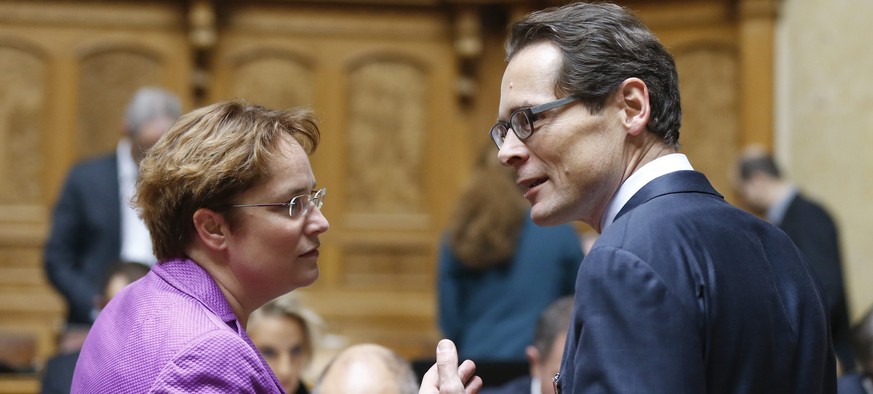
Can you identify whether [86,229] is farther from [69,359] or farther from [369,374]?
[369,374]

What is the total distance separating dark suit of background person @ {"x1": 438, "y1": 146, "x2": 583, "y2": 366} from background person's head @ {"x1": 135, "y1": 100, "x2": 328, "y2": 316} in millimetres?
2092

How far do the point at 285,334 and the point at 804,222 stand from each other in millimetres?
2426

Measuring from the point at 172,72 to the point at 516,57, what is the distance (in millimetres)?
4682

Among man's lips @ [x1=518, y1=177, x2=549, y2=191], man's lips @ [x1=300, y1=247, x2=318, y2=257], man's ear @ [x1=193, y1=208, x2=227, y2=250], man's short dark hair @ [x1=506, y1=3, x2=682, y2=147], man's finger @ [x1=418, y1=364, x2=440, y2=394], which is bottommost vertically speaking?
man's finger @ [x1=418, y1=364, x2=440, y2=394]

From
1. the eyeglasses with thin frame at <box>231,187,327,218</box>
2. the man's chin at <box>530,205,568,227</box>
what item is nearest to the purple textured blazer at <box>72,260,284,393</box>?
the eyeglasses with thin frame at <box>231,187,327,218</box>

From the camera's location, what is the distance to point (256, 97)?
20.4ft

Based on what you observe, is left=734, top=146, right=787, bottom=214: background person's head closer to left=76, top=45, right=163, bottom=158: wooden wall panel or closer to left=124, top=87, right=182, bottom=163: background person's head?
left=124, top=87, right=182, bottom=163: background person's head

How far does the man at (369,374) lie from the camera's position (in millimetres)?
2711

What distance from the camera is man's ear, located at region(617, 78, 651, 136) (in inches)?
65.6

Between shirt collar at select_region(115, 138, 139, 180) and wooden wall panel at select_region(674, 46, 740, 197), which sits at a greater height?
shirt collar at select_region(115, 138, 139, 180)

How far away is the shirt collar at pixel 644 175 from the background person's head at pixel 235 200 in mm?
576

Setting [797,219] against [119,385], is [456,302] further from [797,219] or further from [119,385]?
[119,385]

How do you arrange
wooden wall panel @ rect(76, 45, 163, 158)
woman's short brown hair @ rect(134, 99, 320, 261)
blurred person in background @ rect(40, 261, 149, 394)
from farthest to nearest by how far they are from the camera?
wooden wall panel @ rect(76, 45, 163, 158), blurred person in background @ rect(40, 261, 149, 394), woman's short brown hair @ rect(134, 99, 320, 261)

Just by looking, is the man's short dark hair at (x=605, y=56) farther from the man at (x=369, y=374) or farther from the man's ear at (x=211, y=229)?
the man at (x=369, y=374)
